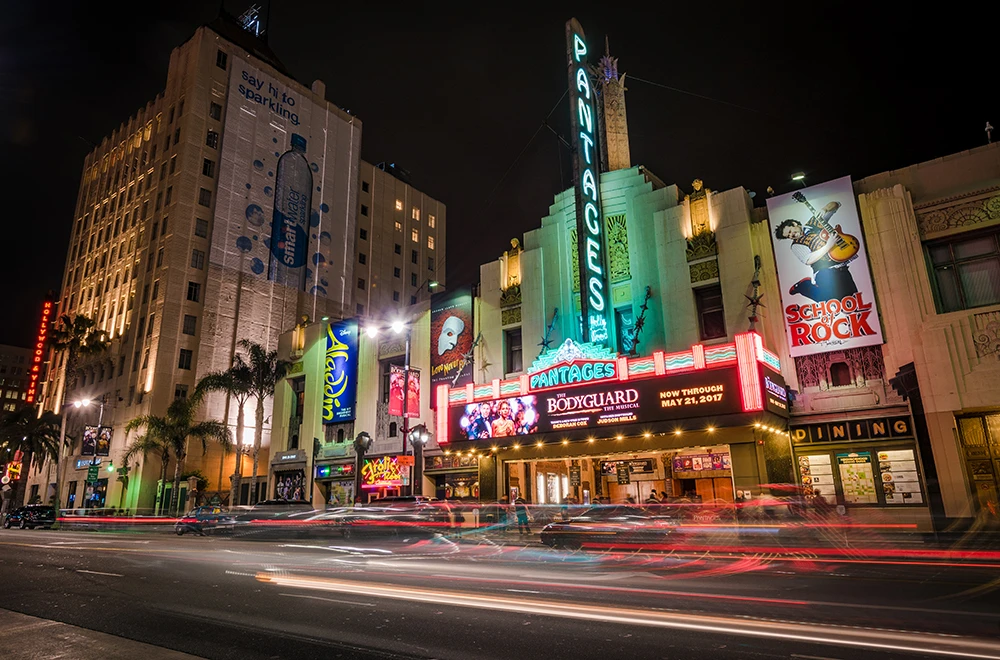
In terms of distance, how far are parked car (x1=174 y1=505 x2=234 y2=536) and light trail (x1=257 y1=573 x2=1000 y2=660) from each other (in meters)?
23.1

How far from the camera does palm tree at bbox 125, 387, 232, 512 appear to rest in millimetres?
49344

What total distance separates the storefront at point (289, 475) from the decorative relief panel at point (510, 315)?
60.8 ft

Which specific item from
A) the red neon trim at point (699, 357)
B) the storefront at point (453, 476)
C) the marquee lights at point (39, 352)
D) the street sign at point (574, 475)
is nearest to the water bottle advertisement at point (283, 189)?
the marquee lights at point (39, 352)

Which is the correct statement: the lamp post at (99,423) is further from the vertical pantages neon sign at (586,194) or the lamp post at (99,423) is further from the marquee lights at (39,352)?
the vertical pantages neon sign at (586,194)

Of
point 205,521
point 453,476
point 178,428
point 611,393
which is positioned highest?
point 178,428

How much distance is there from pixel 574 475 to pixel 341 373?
58.4ft

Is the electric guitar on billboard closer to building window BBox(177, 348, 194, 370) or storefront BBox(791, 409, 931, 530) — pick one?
storefront BBox(791, 409, 931, 530)

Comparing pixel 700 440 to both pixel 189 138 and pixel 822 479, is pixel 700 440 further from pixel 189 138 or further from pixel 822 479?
pixel 189 138

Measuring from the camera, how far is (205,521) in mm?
32625

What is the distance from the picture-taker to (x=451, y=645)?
7.41m

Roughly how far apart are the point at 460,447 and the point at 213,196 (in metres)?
47.3

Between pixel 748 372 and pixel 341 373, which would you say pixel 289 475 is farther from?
pixel 748 372

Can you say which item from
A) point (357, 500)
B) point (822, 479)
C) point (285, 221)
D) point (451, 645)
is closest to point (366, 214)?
point (285, 221)

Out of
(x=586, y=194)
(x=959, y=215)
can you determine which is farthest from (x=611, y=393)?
(x=959, y=215)
